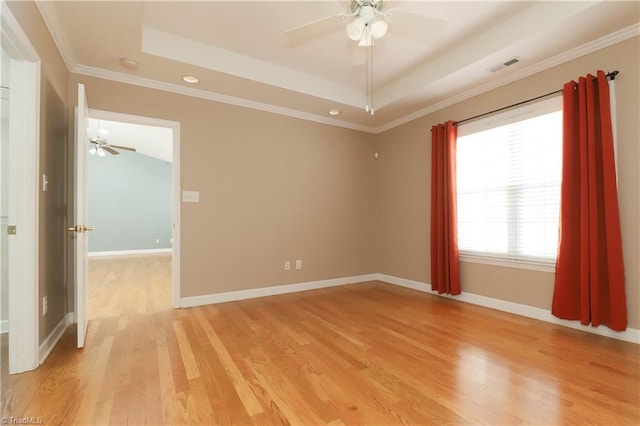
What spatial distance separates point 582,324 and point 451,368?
1.48 meters

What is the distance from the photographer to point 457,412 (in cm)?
155

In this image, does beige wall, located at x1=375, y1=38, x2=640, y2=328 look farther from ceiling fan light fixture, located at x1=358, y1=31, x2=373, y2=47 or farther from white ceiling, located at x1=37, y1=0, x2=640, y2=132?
ceiling fan light fixture, located at x1=358, y1=31, x2=373, y2=47

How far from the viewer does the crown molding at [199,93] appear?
9.87 feet

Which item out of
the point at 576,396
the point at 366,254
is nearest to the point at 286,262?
the point at 366,254

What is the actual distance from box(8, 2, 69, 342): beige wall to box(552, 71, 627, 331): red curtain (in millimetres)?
4100

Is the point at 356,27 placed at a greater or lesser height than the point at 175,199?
greater

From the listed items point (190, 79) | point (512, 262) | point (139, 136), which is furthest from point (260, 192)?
point (139, 136)

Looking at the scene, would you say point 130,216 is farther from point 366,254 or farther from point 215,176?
point 366,254

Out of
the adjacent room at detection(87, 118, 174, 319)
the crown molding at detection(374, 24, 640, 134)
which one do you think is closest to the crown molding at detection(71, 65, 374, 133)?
the crown molding at detection(374, 24, 640, 134)

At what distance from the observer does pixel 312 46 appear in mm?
3008

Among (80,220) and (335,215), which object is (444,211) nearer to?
(335,215)

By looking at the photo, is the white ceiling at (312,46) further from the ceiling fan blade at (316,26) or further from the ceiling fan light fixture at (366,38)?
the ceiling fan light fixture at (366,38)

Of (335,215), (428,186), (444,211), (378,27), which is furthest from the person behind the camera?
(335,215)

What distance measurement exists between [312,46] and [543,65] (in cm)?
225
